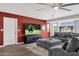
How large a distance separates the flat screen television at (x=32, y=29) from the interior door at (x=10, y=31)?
0.30m

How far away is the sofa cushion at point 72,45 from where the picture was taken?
2389mm

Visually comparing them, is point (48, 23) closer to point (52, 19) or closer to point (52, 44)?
point (52, 19)

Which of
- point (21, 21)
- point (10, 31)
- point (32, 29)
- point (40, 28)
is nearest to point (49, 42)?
point (40, 28)

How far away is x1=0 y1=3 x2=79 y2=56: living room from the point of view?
2379 mm

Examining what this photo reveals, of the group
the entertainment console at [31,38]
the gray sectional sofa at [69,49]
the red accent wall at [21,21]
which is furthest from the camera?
the entertainment console at [31,38]

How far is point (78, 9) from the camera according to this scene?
7.64 feet

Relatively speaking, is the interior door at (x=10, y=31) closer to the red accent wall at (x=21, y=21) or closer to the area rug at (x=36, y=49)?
the red accent wall at (x=21, y=21)

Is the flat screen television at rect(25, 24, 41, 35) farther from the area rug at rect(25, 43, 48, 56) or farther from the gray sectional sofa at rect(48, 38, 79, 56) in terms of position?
the gray sectional sofa at rect(48, 38, 79, 56)

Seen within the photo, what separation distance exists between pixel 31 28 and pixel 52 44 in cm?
64

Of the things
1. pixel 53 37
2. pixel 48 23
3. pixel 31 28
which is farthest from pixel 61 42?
pixel 31 28

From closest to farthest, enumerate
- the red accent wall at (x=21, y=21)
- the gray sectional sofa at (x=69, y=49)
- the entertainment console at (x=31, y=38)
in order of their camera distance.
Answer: the gray sectional sofa at (x=69, y=49) → the red accent wall at (x=21, y=21) → the entertainment console at (x=31, y=38)

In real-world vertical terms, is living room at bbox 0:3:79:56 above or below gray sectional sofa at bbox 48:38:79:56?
above

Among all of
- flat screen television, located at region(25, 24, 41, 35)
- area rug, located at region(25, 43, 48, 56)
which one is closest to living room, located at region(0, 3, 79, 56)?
flat screen television, located at region(25, 24, 41, 35)

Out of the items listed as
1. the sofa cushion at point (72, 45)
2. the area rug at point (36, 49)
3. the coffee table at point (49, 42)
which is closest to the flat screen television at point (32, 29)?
the coffee table at point (49, 42)
